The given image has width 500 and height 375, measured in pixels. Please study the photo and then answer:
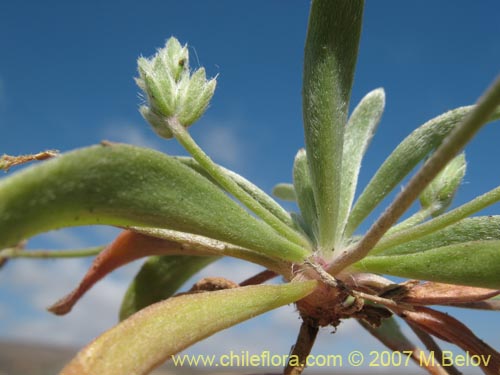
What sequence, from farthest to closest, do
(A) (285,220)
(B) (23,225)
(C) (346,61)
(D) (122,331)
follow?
(A) (285,220) < (C) (346,61) < (D) (122,331) < (B) (23,225)

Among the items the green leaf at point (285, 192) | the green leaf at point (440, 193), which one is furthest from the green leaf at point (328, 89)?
the green leaf at point (285, 192)

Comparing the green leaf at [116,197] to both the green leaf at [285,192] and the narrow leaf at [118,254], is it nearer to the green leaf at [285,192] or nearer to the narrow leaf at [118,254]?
the narrow leaf at [118,254]

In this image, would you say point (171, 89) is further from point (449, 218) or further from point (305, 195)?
point (449, 218)

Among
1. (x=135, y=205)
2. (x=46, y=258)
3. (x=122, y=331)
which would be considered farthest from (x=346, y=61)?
(x=46, y=258)

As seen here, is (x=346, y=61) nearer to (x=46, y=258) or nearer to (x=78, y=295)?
(x=78, y=295)

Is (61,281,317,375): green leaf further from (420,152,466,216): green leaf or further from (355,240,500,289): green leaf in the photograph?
(420,152,466,216): green leaf
